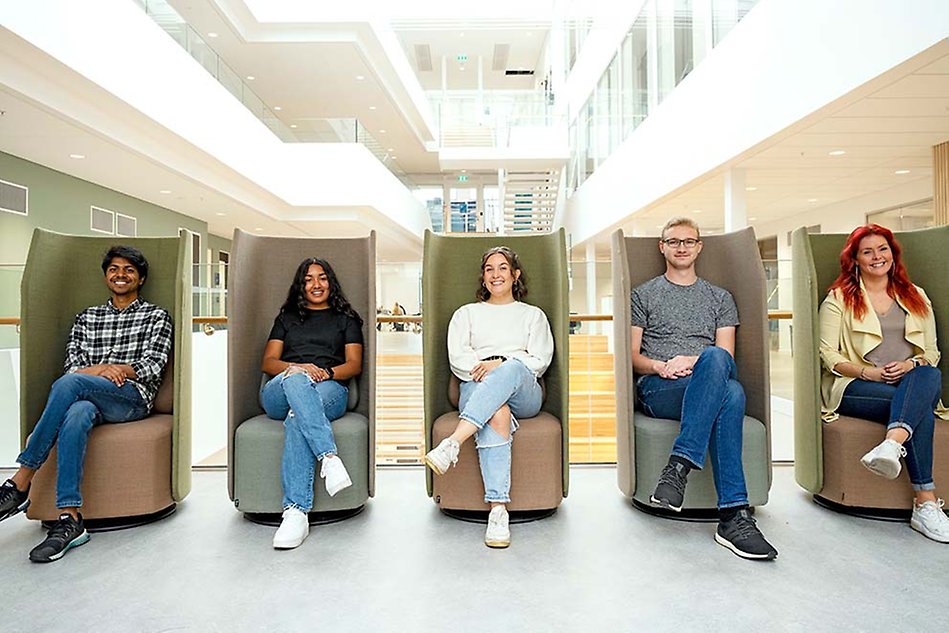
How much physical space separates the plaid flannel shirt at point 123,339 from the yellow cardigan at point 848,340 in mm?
2811

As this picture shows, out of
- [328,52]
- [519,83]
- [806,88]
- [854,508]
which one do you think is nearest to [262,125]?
[328,52]

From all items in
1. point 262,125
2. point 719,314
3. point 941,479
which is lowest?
point 941,479

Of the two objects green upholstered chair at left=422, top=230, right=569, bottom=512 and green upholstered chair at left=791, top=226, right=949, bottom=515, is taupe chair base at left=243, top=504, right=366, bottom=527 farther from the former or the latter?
green upholstered chair at left=791, top=226, right=949, bottom=515

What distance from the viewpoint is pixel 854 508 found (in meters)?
2.79

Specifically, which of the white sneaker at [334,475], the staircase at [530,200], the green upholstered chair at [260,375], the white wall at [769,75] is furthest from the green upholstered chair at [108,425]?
the staircase at [530,200]

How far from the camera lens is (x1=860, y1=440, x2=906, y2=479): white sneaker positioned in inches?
95.7

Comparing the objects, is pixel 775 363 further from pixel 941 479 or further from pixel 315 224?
pixel 315 224

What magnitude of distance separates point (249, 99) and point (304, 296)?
8721 mm

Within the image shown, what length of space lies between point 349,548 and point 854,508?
2077 mm

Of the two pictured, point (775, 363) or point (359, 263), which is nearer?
point (359, 263)

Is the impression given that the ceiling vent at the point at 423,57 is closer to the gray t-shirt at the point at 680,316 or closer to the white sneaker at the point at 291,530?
the gray t-shirt at the point at 680,316

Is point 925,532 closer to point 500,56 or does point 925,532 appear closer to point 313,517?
point 313,517

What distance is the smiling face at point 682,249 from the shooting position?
291cm

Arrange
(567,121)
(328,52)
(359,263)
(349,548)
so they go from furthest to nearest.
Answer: (567,121) < (328,52) < (359,263) < (349,548)
